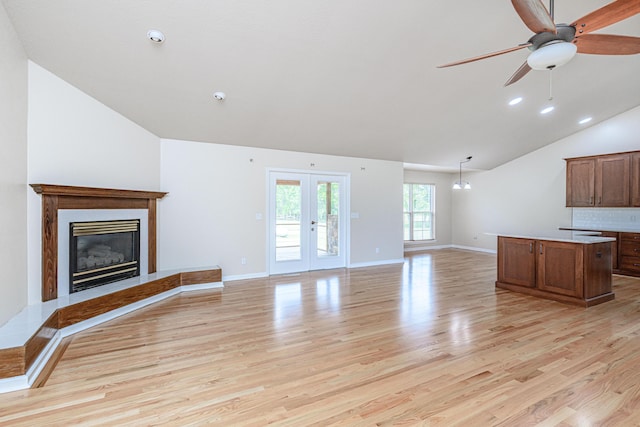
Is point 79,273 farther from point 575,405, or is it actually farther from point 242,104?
point 575,405

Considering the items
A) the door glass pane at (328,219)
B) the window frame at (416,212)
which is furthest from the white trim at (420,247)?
the door glass pane at (328,219)

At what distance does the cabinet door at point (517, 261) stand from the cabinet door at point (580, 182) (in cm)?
314

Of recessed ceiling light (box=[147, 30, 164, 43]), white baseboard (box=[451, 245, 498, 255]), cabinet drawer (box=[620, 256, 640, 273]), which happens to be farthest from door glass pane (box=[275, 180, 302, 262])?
cabinet drawer (box=[620, 256, 640, 273])

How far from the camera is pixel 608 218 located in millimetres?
6512

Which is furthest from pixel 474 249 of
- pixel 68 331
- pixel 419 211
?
pixel 68 331

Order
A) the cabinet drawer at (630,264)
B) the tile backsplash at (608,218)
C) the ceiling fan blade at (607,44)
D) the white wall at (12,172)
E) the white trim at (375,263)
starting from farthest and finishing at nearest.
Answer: the white trim at (375,263), the tile backsplash at (608,218), the cabinet drawer at (630,264), the white wall at (12,172), the ceiling fan blade at (607,44)

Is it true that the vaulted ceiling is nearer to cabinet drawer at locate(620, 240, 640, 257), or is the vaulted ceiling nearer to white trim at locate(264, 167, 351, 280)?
white trim at locate(264, 167, 351, 280)

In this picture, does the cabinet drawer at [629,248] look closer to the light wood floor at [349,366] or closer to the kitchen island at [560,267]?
the light wood floor at [349,366]

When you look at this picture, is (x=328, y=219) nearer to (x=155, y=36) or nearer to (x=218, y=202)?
(x=218, y=202)

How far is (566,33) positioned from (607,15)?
9.3 inches

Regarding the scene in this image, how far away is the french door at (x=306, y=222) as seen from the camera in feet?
19.6

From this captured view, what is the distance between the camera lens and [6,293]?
9.19ft

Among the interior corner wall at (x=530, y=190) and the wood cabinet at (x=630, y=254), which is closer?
the wood cabinet at (x=630, y=254)

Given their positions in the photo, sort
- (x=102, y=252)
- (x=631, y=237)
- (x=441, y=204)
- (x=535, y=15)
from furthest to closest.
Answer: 1. (x=441, y=204)
2. (x=631, y=237)
3. (x=102, y=252)
4. (x=535, y=15)
